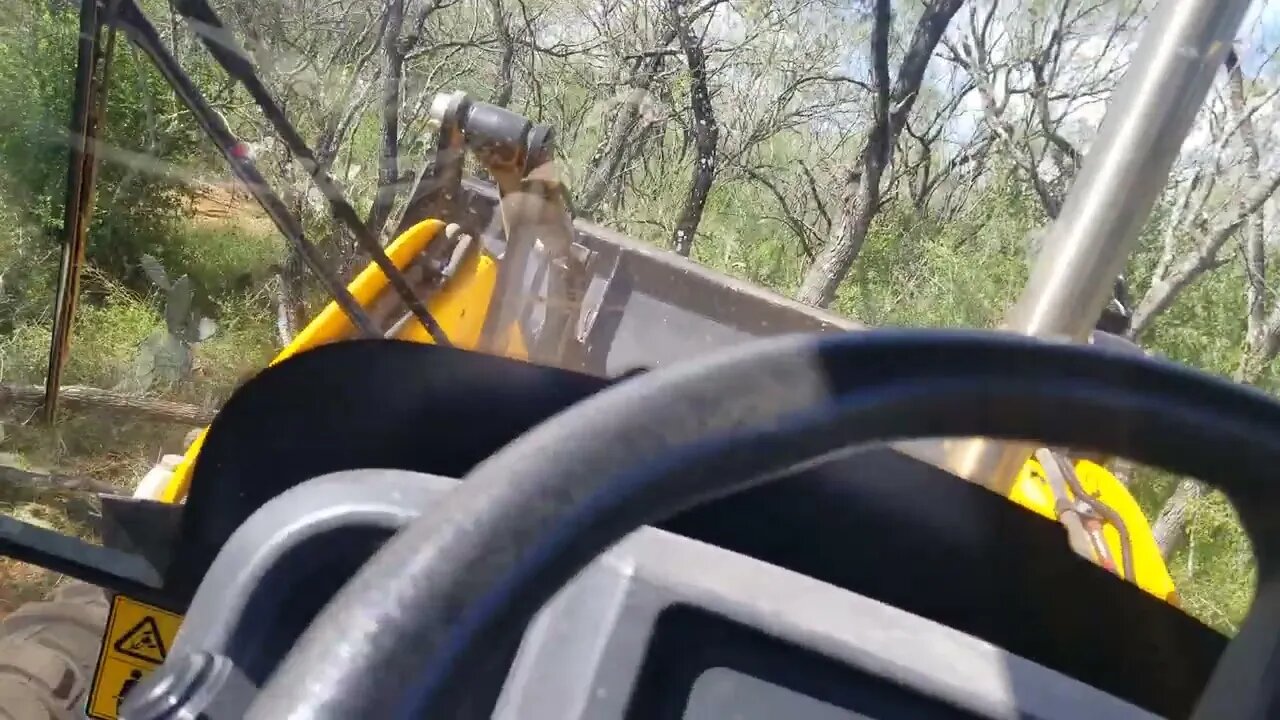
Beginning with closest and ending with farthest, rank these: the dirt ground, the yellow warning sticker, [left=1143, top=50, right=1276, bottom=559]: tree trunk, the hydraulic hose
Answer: the yellow warning sticker < the hydraulic hose < the dirt ground < [left=1143, top=50, right=1276, bottom=559]: tree trunk

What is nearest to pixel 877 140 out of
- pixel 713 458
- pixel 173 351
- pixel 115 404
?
pixel 173 351

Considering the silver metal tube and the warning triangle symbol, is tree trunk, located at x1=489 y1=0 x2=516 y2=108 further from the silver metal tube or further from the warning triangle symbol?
the warning triangle symbol

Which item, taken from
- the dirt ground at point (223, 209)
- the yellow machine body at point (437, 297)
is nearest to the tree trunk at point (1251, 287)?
the yellow machine body at point (437, 297)

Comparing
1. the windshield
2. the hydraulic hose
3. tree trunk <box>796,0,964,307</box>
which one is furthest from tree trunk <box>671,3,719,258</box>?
the hydraulic hose

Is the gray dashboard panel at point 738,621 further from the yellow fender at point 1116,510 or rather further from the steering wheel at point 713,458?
the yellow fender at point 1116,510

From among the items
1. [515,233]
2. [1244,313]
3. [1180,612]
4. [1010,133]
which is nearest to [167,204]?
[515,233]

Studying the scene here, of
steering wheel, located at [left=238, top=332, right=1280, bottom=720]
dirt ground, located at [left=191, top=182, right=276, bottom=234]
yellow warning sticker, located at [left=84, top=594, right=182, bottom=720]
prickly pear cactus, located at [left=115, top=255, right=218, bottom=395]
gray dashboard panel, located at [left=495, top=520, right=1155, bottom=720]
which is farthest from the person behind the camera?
dirt ground, located at [left=191, top=182, right=276, bottom=234]

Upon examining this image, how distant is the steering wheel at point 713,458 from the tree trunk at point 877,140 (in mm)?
6590

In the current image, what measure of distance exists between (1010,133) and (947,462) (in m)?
Result: 7.95

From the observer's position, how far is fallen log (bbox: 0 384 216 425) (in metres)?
1.89

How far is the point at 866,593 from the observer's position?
102 cm

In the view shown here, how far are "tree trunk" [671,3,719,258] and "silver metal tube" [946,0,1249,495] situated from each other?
5936 mm

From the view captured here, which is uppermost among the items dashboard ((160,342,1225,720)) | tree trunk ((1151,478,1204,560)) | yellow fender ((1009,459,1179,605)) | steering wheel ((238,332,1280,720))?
steering wheel ((238,332,1280,720))

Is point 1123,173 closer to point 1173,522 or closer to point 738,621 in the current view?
point 738,621
